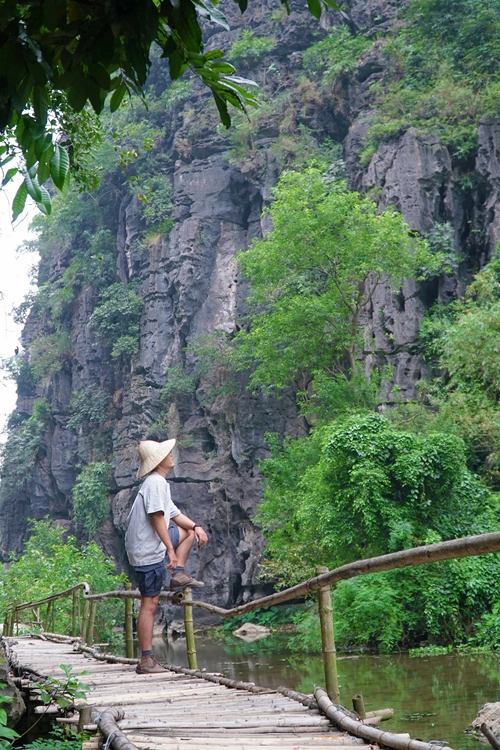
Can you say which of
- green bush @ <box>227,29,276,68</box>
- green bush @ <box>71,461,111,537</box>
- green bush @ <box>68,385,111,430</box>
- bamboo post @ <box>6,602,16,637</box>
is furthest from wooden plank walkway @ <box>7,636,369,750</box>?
green bush @ <box>227,29,276,68</box>

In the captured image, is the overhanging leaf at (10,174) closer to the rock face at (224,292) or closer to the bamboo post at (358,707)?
the bamboo post at (358,707)

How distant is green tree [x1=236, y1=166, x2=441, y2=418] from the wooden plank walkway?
1447cm

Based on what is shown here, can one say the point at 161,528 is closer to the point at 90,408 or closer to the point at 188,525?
the point at 188,525

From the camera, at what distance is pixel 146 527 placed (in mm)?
4457

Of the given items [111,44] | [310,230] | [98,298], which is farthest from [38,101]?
[98,298]

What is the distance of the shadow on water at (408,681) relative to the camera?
22.1ft

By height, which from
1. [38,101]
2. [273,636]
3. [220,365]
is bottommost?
[273,636]

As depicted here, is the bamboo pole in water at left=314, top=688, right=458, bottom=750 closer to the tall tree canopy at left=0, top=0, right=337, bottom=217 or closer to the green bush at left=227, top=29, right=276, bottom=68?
the tall tree canopy at left=0, top=0, right=337, bottom=217

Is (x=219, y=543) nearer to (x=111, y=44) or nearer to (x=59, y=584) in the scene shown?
(x=59, y=584)

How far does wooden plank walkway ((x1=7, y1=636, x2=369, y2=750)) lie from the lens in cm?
245

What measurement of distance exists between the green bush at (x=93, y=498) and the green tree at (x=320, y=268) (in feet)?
28.6

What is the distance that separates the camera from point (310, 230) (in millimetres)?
18891

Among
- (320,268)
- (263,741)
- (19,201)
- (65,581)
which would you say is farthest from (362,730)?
(320,268)

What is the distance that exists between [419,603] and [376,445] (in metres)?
2.85
